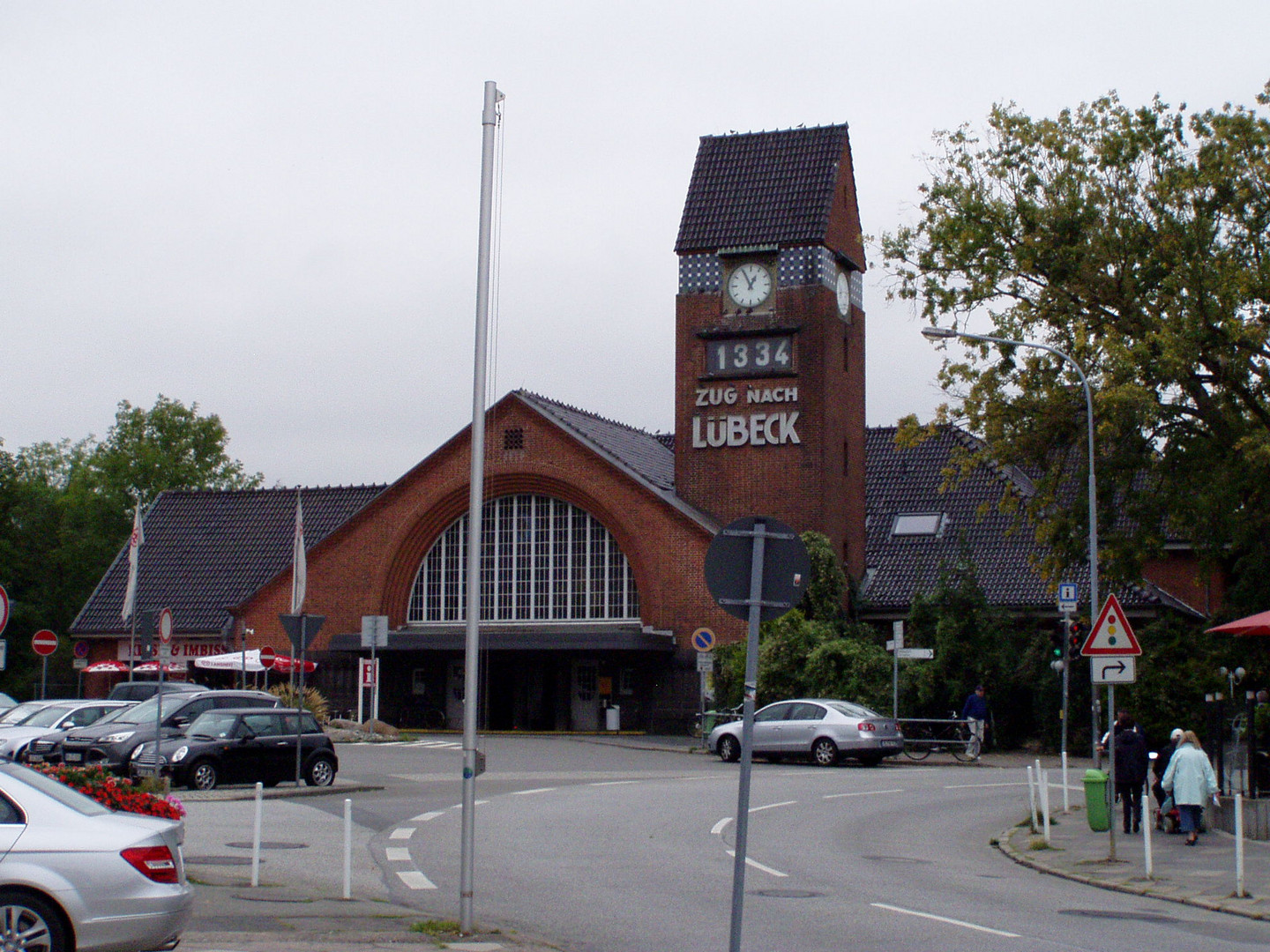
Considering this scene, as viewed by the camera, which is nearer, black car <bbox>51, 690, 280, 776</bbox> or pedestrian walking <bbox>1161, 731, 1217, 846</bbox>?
pedestrian walking <bbox>1161, 731, 1217, 846</bbox>

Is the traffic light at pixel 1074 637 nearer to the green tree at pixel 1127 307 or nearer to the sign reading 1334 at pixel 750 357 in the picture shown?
the green tree at pixel 1127 307

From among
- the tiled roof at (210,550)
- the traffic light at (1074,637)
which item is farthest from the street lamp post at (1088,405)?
the tiled roof at (210,550)

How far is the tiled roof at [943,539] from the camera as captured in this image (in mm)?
42938

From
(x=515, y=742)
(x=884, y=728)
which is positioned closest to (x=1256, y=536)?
(x=884, y=728)

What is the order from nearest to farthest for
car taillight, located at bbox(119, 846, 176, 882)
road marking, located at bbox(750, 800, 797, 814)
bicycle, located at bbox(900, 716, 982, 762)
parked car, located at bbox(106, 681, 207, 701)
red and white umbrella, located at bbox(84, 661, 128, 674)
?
1. car taillight, located at bbox(119, 846, 176, 882)
2. road marking, located at bbox(750, 800, 797, 814)
3. bicycle, located at bbox(900, 716, 982, 762)
4. parked car, located at bbox(106, 681, 207, 701)
5. red and white umbrella, located at bbox(84, 661, 128, 674)

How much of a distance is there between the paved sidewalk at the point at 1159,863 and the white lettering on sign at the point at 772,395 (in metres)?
24.8

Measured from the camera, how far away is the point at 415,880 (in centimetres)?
1484

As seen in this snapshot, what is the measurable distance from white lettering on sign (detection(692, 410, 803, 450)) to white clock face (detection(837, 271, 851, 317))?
401cm

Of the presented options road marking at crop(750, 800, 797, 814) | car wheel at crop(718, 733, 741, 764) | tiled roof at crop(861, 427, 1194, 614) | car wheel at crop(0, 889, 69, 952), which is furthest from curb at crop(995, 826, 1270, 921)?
tiled roof at crop(861, 427, 1194, 614)

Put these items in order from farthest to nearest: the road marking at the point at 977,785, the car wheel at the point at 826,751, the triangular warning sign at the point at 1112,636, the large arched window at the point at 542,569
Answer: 1. the large arched window at the point at 542,569
2. the car wheel at the point at 826,751
3. the road marking at the point at 977,785
4. the triangular warning sign at the point at 1112,636

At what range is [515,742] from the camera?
4162 cm

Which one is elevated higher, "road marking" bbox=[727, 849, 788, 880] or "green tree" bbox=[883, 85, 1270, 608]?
"green tree" bbox=[883, 85, 1270, 608]

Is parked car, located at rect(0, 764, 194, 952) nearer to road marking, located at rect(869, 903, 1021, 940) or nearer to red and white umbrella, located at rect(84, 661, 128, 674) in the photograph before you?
road marking, located at rect(869, 903, 1021, 940)

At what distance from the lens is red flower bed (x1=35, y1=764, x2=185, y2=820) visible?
1066 centimetres
